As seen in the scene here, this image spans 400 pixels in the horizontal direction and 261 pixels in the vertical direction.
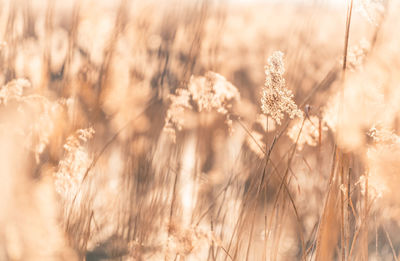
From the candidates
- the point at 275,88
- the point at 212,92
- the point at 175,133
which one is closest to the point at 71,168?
the point at 175,133

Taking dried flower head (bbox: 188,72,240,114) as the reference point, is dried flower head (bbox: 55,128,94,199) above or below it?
below

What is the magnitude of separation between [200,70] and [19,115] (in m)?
0.44

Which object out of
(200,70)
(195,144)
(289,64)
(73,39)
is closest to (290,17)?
(289,64)

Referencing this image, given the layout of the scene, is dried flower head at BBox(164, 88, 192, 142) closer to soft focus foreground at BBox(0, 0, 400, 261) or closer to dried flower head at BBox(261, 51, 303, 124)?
soft focus foreground at BBox(0, 0, 400, 261)

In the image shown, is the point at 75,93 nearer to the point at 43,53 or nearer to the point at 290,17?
the point at 43,53

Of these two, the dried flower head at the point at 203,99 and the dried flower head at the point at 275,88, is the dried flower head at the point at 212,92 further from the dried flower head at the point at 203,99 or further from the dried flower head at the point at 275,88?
the dried flower head at the point at 275,88

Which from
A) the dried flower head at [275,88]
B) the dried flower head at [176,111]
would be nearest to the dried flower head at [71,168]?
the dried flower head at [176,111]

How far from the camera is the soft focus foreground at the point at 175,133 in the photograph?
29.0 inches

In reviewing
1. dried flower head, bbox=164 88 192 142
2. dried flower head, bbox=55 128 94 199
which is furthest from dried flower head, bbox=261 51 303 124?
dried flower head, bbox=55 128 94 199

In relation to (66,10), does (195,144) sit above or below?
below

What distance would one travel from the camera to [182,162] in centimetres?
75

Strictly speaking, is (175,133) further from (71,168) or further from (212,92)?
(71,168)

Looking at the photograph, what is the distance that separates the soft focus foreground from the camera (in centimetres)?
74

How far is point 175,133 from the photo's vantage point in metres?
0.75
